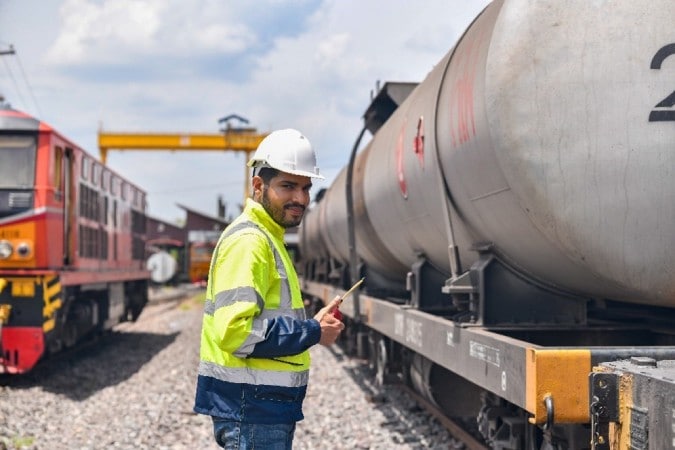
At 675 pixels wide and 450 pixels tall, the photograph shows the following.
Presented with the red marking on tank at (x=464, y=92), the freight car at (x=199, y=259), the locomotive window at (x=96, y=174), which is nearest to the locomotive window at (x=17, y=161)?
the locomotive window at (x=96, y=174)

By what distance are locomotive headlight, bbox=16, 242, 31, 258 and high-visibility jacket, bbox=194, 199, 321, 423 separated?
770 centimetres

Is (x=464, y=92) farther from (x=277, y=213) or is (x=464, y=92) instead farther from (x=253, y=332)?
(x=253, y=332)

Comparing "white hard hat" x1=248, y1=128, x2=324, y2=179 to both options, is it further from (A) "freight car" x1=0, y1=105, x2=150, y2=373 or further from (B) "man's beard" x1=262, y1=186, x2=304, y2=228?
(A) "freight car" x1=0, y1=105, x2=150, y2=373

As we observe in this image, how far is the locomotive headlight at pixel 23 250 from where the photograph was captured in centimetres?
1002

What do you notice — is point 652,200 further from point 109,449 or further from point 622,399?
point 109,449

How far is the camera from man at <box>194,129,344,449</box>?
9.34 ft

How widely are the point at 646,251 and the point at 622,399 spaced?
90cm

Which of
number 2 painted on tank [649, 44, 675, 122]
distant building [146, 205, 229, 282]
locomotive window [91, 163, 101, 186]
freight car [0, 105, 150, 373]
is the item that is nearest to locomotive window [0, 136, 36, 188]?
freight car [0, 105, 150, 373]

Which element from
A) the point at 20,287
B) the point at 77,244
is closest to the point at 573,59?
the point at 20,287

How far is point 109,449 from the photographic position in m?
6.95

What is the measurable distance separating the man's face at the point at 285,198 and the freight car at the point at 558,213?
122 centimetres

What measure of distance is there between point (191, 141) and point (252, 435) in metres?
29.2

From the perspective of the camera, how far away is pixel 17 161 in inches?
407

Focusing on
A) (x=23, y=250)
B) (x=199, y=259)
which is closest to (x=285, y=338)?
(x=23, y=250)
